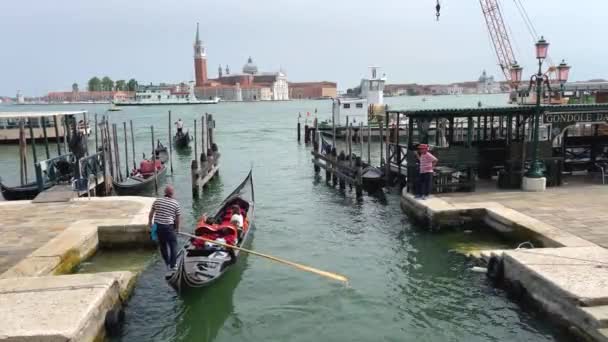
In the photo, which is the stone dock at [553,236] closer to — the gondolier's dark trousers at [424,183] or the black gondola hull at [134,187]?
the gondolier's dark trousers at [424,183]

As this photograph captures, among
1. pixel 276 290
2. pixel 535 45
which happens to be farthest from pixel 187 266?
pixel 535 45

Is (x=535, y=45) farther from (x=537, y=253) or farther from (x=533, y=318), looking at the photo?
(x=533, y=318)

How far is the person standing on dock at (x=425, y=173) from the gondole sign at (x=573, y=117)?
343 centimetres

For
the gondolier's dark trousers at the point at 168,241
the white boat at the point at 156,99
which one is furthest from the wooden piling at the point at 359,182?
the white boat at the point at 156,99

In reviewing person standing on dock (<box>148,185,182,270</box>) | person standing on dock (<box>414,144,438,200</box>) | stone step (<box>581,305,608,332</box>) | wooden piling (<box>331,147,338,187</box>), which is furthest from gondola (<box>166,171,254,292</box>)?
wooden piling (<box>331,147,338,187</box>)

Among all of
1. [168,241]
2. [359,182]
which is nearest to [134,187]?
[359,182]

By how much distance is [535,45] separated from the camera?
12750 mm

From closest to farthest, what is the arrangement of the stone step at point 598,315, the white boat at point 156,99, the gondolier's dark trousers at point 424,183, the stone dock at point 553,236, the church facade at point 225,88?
the stone step at point 598,315
the stone dock at point 553,236
the gondolier's dark trousers at point 424,183
the white boat at point 156,99
the church facade at point 225,88

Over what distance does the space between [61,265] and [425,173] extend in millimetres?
7790

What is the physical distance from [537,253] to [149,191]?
1349 cm

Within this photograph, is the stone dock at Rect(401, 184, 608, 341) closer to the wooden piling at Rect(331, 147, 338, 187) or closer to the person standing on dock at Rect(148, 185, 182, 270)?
the person standing on dock at Rect(148, 185, 182, 270)

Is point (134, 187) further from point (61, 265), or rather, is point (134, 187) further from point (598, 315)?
point (598, 315)

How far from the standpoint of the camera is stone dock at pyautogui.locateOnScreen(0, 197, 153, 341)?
5.86 meters

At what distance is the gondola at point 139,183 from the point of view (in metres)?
16.5
